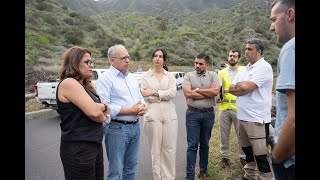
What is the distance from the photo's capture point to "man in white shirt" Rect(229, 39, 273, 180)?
3.97m

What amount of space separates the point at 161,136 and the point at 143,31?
79.4 m

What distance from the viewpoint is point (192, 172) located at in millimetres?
4535

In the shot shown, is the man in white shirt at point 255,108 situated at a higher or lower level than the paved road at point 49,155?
higher

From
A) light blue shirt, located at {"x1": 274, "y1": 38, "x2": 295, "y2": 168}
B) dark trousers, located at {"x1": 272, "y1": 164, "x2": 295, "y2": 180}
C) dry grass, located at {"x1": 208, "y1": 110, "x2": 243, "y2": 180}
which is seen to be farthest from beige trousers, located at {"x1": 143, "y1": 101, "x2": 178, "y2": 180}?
light blue shirt, located at {"x1": 274, "y1": 38, "x2": 295, "y2": 168}

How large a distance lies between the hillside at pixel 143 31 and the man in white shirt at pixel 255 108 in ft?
51.7

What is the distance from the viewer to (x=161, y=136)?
172 inches

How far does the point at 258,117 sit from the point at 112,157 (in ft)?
6.50

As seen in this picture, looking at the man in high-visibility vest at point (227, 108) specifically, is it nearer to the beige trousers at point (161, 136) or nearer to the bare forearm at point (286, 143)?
the beige trousers at point (161, 136)

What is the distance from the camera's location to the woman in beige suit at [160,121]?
4.34 m

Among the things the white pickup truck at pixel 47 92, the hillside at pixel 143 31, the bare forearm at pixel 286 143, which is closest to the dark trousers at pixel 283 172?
the bare forearm at pixel 286 143

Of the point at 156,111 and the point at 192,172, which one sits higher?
the point at 156,111
